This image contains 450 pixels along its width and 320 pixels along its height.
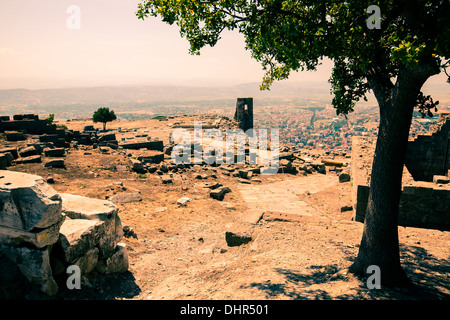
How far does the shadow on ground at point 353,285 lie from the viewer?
4.15 m

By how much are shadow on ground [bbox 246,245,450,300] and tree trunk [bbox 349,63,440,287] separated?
29cm

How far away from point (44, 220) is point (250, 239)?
4869 millimetres

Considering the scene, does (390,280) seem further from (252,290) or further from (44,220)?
(44,220)

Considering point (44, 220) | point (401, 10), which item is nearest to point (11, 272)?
point (44, 220)

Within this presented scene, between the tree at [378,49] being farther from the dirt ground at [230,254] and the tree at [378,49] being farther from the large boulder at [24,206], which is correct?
the large boulder at [24,206]

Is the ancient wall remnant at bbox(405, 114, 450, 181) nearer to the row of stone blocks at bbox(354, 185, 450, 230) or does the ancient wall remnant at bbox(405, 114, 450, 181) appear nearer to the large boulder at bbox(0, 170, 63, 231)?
the row of stone blocks at bbox(354, 185, 450, 230)

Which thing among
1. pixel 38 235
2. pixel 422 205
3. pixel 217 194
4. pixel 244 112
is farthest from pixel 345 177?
pixel 244 112

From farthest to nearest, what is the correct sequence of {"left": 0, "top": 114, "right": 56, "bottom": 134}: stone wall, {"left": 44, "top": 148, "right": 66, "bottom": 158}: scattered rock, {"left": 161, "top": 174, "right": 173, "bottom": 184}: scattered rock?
{"left": 0, "top": 114, "right": 56, "bottom": 134}: stone wall
{"left": 44, "top": 148, "right": 66, "bottom": 158}: scattered rock
{"left": 161, "top": 174, "right": 173, "bottom": 184}: scattered rock

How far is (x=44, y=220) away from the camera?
12.7ft

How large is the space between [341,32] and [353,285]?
415cm

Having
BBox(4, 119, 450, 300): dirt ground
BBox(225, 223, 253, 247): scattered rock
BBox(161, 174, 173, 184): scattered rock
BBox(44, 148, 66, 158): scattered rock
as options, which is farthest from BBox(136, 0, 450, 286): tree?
BBox(44, 148, 66, 158): scattered rock

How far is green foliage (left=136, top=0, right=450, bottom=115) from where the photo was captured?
367 centimetres

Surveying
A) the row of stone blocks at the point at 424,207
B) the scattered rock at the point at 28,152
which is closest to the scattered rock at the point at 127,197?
the scattered rock at the point at 28,152

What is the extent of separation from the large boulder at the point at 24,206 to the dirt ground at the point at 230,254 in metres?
1.26
